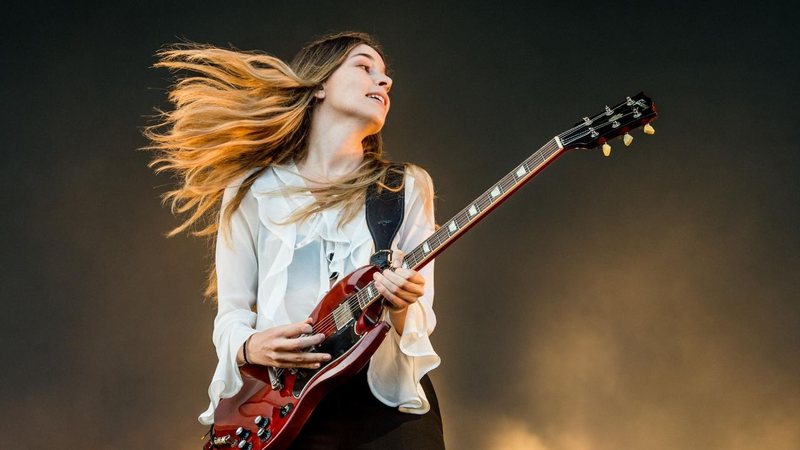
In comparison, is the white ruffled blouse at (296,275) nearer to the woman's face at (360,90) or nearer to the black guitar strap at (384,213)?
the black guitar strap at (384,213)

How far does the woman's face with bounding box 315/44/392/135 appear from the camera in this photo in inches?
86.5

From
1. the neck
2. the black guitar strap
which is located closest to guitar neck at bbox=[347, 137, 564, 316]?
the black guitar strap

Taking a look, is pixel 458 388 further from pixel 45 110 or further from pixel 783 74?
pixel 45 110

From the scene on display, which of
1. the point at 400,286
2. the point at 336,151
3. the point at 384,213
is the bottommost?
the point at 400,286

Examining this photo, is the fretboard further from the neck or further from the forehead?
the forehead

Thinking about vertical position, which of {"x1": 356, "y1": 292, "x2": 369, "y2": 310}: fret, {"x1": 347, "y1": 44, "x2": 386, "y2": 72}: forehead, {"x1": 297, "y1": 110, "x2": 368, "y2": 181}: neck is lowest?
{"x1": 356, "y1": 292, "x2": 369, "y2": 310}: fret

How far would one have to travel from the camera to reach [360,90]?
7.27 ft

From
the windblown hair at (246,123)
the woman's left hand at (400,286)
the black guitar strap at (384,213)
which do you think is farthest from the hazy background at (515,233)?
the woman's left hand at (400,286)

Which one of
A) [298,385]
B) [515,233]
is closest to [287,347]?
[298,385]

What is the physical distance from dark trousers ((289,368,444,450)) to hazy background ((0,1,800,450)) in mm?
1651

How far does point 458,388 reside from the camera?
11.4 feet

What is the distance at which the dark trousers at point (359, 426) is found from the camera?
1.82 m

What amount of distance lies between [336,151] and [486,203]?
1.87ft

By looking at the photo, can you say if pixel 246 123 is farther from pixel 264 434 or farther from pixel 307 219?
pixel 264 434
